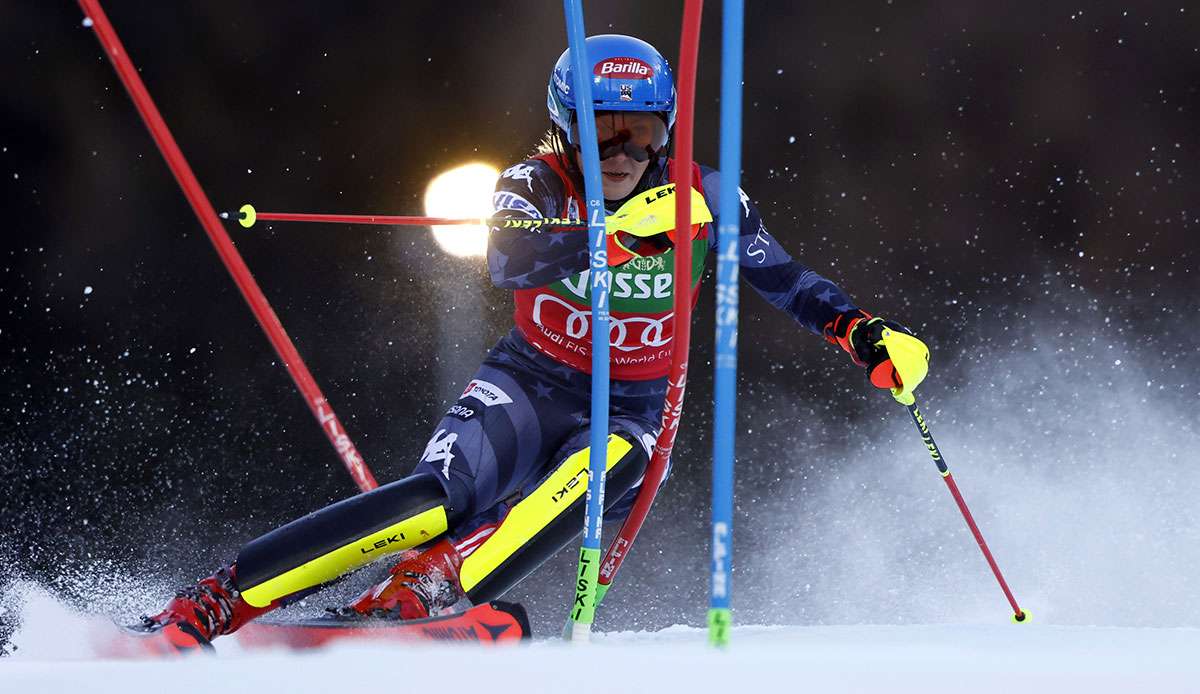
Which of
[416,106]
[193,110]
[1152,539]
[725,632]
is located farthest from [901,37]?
[725,632]

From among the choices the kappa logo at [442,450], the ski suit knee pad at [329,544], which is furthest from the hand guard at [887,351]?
the ski suit knee pad at [329,544]

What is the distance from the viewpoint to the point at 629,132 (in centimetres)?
233

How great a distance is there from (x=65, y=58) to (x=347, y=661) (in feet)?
11.5

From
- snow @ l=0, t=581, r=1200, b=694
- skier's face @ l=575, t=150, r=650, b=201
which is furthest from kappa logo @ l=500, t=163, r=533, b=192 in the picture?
snow @ l=0, t=581, r=1200, b=694

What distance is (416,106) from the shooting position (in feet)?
13.5

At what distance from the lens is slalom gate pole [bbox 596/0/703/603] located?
1.36 meters

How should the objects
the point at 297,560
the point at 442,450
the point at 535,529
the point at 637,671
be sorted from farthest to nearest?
the point at 442,450 < the point at 535,529 < the point at 297,560 < the point at 637,671

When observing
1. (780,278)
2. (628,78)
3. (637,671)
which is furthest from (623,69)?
(637,671)

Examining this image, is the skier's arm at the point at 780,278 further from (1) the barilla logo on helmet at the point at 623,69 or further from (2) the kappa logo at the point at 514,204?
(2) the kappa logo at the point at 514,204

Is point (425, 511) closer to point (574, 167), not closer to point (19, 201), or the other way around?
point (574, 167)

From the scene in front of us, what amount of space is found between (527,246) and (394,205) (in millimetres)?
2144

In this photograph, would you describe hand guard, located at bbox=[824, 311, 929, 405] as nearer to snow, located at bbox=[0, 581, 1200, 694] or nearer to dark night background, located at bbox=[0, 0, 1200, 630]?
snow, located at bbox=[0, 581, 1200, 694]

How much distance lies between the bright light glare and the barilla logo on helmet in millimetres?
1918

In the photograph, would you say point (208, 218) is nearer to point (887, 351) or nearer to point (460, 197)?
point (887, 351)
